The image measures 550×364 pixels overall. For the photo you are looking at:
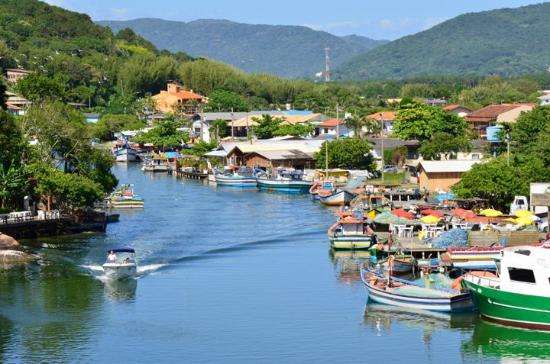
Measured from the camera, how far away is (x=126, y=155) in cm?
8725

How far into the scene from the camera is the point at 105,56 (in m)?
141

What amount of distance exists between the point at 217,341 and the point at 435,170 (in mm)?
29673

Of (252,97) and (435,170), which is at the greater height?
(252,97)

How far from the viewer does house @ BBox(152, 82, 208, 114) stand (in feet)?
388

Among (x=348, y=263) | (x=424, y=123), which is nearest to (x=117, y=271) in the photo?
(x=348, y=263)

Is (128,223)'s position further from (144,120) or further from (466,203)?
(144,120)

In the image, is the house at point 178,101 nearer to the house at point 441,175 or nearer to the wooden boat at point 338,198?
the wooden boat at point 338,198

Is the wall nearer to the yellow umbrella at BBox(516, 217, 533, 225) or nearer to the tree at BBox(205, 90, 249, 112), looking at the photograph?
the yellow umbrella at BBox(516, 217, 533, 225)

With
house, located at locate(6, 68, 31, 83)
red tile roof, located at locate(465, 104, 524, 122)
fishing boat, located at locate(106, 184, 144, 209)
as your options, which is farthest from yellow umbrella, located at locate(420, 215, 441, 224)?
house, located at locate(6, 68, 31, 83)

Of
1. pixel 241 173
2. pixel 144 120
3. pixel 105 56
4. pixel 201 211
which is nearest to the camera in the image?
pixel 201 211

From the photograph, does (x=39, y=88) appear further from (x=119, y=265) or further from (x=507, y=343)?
(x=507, y=343)

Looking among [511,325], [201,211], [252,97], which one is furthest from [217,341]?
[252,97]

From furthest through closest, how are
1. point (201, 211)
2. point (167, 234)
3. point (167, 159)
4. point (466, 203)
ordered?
point (167, 159) → point (201, 211) → point (466, 203) → point (167, 234)

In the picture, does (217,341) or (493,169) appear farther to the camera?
(493,169)
